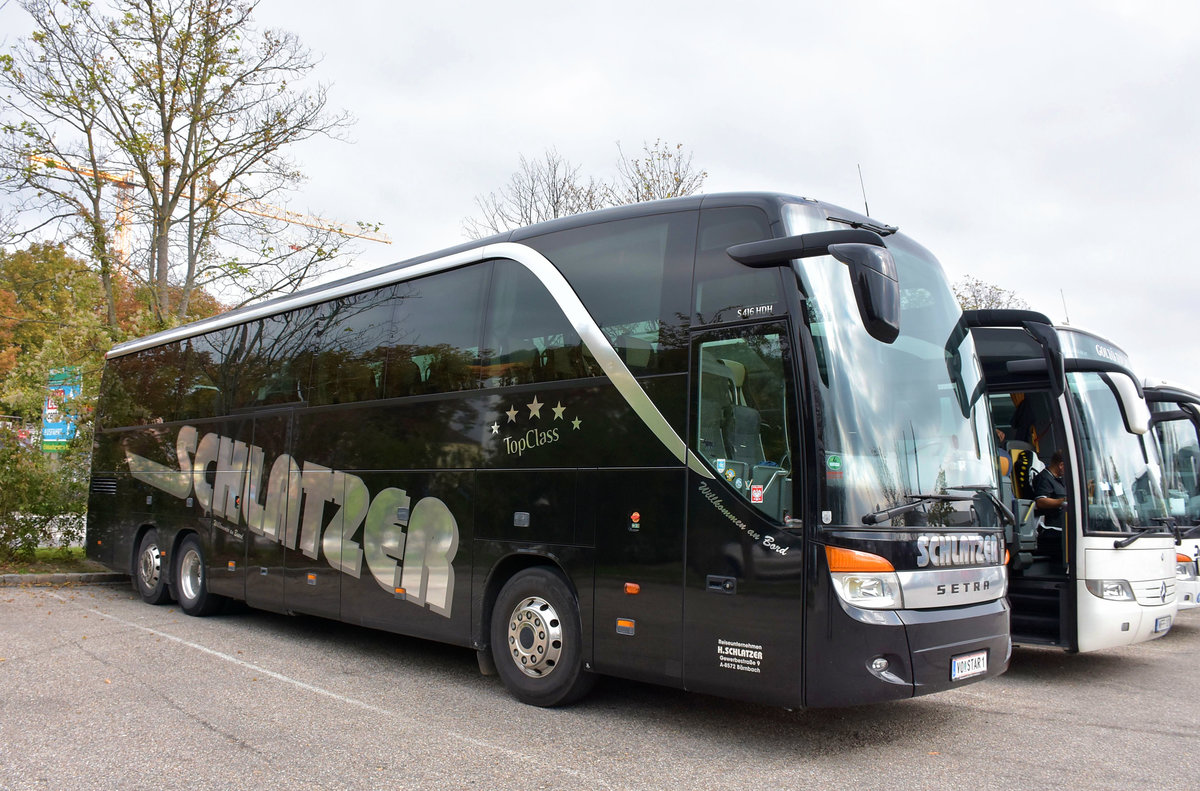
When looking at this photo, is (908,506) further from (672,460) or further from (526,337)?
(526,337)

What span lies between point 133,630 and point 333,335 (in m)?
4.15

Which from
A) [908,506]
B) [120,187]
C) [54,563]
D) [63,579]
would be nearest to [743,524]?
[908,506]

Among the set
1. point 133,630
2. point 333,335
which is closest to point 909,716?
point 333,335

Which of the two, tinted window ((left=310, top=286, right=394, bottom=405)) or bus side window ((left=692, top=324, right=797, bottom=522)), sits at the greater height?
tinted window ((left=310, top=286, right=394, bottom=405))

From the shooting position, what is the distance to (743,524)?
5797mm

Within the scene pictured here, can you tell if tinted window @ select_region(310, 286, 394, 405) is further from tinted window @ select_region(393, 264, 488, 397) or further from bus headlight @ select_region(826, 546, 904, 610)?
bus headlight @ select_region(826, 546, 904, 610)

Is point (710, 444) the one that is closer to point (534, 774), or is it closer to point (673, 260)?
point (673, 260)

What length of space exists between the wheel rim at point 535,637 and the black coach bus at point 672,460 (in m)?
0.02

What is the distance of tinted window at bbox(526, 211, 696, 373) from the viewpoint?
6438mm

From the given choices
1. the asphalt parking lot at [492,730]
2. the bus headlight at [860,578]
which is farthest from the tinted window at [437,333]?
the bus headlight at [860,578]

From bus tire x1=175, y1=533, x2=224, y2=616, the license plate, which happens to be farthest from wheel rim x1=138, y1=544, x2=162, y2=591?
the license plate

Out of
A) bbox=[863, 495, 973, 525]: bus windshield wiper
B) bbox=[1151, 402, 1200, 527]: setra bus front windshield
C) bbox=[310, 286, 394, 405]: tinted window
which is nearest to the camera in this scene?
bbox=[863, 495, 973, 525]: bus windshield wiper

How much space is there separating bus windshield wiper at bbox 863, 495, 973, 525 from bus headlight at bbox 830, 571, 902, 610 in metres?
0.33

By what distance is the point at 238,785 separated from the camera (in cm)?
504
